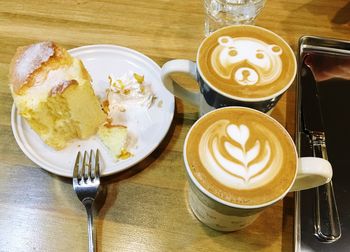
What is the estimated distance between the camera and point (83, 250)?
0.63 metres

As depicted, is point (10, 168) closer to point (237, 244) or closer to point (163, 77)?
point (163, 77)

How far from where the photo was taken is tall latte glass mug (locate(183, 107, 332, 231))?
0.50m

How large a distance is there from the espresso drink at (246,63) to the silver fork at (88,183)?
0.88ft

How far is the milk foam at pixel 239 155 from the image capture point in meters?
0.51

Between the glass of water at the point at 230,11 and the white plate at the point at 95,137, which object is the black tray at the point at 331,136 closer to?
the glass of water at the point at 230,11

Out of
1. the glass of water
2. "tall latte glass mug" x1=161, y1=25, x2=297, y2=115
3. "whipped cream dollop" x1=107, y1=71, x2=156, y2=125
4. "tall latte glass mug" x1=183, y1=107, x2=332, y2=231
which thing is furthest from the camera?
the glass of water

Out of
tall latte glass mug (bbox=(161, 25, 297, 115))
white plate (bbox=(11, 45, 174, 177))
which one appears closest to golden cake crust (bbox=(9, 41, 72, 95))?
white plate (bbox=(11, 45, 174, 177))

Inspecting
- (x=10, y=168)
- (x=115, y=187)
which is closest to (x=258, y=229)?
(x=115, y=187)

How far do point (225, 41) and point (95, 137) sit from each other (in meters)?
0.32

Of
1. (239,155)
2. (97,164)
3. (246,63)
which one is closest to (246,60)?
(246,63)

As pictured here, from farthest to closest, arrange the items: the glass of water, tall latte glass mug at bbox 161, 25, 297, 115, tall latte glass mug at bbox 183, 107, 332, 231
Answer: the glass of water
tall latte glass mug at bbox 161, 25, 297, 115
tall latte glass mug at bbox 183, 107, 332, 231

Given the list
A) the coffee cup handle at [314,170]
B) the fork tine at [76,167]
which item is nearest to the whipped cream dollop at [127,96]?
the fork tine at [76,167]

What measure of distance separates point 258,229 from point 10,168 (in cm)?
49

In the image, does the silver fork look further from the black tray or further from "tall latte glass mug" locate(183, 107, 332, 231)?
the black tray
